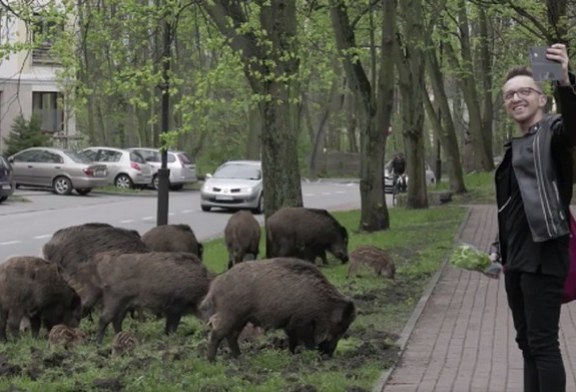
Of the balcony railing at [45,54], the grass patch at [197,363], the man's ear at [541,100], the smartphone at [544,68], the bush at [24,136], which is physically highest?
the balcony railing at [45,54]

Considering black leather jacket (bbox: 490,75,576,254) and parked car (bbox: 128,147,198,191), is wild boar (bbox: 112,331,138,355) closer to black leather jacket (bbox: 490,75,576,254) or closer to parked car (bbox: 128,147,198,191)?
black leather jacket (bbox: 490,75,576,254)

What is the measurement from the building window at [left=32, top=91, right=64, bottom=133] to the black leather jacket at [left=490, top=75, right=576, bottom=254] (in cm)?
5689

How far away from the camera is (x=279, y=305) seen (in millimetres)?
10039

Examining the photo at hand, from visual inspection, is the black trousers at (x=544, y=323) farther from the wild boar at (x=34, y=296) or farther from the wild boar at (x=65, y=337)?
the wild boar at (x=34, y=296)

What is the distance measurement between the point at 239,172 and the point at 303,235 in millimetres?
20115

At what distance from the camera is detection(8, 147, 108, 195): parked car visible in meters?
43.5

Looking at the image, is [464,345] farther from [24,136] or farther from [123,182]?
[24,136]

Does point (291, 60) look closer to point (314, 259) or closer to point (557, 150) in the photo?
point (314, 259)

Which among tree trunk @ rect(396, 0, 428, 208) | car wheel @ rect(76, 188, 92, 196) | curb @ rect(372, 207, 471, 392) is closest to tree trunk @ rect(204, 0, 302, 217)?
curb @ rect(372, 207, 471, 392)

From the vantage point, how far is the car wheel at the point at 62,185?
4356 centimetres

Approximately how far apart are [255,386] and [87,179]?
116ft

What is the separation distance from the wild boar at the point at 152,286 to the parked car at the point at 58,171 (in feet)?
108

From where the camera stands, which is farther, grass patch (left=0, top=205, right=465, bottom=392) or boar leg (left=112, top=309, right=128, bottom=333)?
boar leg (left=112, top=309, right=128, bottom=333)

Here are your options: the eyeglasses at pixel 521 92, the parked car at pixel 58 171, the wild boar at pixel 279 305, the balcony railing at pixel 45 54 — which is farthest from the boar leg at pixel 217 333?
the parked car at pixel 58 171
